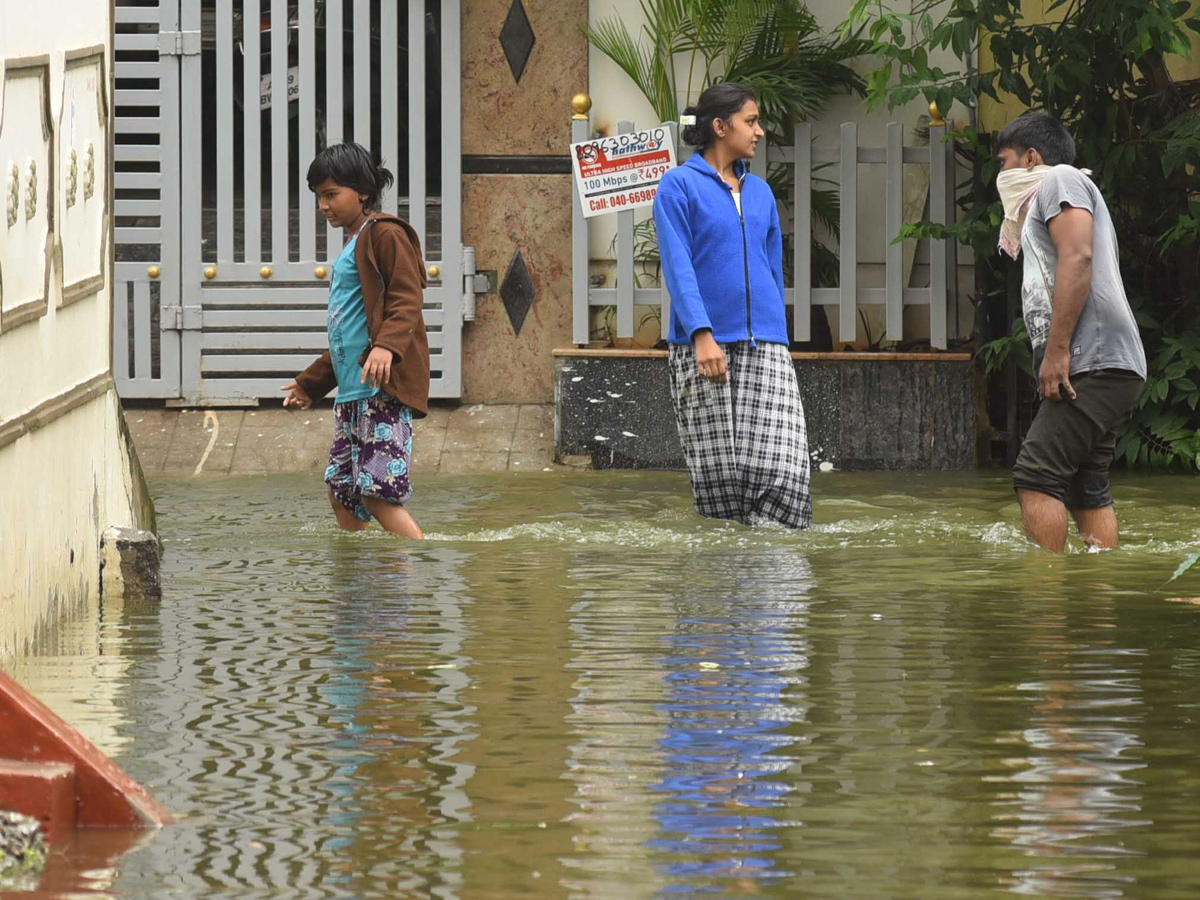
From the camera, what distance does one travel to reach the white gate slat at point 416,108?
10102 mm

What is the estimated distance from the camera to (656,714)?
422cm

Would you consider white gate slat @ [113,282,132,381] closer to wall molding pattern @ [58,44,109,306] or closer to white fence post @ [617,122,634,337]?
white fence post @ [617,122,634,337]

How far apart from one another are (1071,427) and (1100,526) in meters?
0.41

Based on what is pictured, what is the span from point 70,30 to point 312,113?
15.0 feet

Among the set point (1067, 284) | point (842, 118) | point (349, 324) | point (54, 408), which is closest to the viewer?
point (54, 408)

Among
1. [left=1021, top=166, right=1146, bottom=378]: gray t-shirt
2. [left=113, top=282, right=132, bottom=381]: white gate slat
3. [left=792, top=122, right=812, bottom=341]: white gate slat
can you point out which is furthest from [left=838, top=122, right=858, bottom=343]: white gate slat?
[left=113, top=282, right=132, bottom=381]: white gate slat

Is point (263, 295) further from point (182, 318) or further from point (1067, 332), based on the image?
point (1067, 332)

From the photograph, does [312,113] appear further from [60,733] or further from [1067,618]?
[60,733]

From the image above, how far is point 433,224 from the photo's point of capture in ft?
34.4

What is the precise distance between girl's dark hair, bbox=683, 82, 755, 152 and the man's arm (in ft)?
4.04

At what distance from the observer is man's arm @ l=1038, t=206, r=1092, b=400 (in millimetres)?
6379

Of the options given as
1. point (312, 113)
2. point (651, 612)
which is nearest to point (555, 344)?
point (312, 113)

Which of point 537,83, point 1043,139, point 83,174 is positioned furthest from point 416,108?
point 83,174

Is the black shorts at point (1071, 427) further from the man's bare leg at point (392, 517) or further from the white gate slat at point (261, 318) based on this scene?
the white gate slat at point (261, 318)
